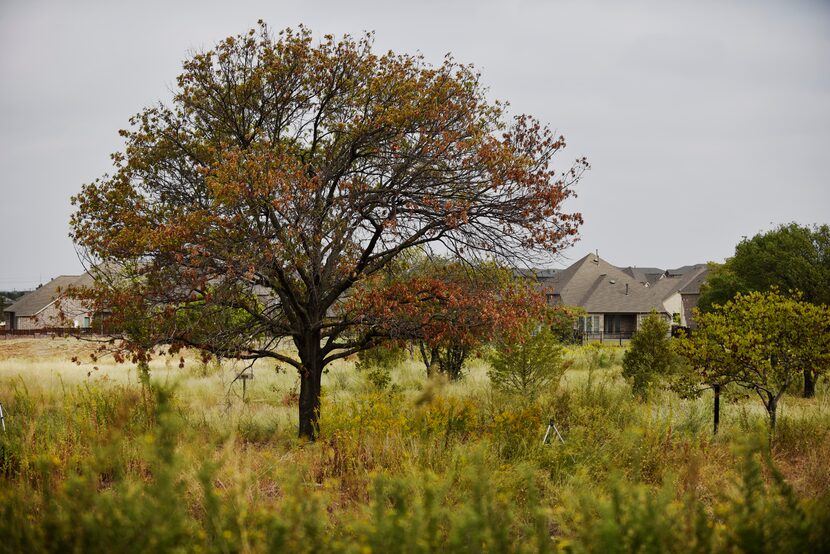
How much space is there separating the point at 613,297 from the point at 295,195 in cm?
4079

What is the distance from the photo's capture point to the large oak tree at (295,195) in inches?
336

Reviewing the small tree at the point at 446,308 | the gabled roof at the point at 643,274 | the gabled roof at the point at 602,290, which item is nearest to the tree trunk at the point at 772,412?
the small tree at the point at 446,308

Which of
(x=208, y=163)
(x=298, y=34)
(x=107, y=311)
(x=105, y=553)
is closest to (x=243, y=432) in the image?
(x=107, y=311)

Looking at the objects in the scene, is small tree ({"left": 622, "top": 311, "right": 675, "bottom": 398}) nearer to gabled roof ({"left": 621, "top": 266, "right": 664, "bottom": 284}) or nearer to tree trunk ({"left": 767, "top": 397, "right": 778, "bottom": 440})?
tree trunk ({"left": 767, "top": 397, "right": 778, "bottom": 440})

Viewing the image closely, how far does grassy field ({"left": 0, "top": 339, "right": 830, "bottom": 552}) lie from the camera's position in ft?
10.4

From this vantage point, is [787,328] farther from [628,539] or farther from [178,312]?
[178,312]

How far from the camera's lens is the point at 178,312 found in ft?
30.9

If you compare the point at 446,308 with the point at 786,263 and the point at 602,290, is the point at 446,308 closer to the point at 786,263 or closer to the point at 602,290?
the point at 786,263

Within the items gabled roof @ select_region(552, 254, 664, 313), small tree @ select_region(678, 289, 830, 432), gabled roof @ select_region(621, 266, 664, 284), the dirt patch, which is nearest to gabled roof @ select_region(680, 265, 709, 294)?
gabled roof @ select_region(552, 254, 664, 313)

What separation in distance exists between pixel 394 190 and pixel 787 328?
6397mm

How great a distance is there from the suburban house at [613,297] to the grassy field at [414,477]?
32241 mm

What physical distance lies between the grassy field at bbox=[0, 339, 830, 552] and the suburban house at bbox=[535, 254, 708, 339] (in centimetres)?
3224

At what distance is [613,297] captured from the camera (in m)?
46.1

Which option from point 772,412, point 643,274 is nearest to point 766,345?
point 772,412
